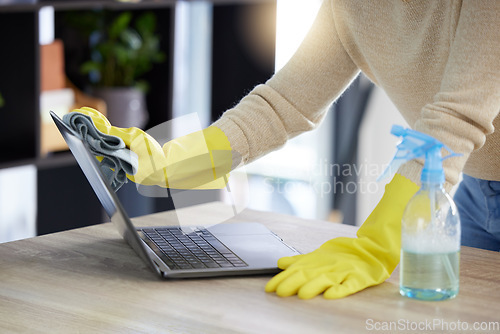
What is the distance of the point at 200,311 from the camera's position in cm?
96

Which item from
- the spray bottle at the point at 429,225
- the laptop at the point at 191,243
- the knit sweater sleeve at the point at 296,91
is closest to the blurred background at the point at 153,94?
the knit sweater sleeve at the point at 296,91

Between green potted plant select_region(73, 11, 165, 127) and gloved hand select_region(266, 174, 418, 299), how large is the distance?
1.87m

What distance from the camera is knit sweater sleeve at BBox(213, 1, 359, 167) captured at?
1.42 meters

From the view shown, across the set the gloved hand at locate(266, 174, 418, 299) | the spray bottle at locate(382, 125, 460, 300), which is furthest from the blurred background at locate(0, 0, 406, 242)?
the spray bottle at locate(382, 125, 460, 300)

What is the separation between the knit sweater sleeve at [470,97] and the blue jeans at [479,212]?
1.31 ft

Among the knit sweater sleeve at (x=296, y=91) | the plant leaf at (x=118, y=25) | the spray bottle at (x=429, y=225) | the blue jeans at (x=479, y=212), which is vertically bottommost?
the blue jeans at (x=479, y=212)

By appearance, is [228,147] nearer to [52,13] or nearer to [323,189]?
[52,13]

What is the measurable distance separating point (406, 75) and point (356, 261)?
0.44m

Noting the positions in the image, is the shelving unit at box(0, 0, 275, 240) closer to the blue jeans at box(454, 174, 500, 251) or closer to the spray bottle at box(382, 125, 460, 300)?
the blue jeans at box(454, 174, 500, 251)

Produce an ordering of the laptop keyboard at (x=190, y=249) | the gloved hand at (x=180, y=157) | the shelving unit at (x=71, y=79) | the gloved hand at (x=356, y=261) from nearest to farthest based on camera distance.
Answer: the gloved hand at (x=356, y=261) → the laptop keyboard at (x=190, y=249) → the gloved hand at (x=180, y=157) → the shelving unit at (x=71, y=79)

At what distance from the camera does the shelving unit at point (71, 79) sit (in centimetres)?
245

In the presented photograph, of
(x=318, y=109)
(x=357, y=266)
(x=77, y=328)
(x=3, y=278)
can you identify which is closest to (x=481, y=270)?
(x=357, y=266)

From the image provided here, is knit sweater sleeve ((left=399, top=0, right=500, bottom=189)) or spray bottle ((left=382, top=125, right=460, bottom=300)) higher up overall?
knit sweater sleeve ((left=399, top=0, right=500, bottom=189))

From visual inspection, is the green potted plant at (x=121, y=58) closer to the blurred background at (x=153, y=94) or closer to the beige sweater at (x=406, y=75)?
the blurred background at (x=153, y=94)
